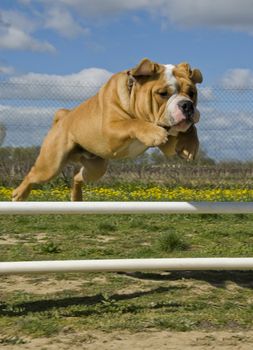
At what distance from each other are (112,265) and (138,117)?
4.34 feet

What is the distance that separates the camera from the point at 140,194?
1198cm

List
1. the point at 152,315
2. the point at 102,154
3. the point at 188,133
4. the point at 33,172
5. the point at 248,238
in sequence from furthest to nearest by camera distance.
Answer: the point at 248,238 → the point at 33,172 → the point at 102,154 → the point at 188,133 → the point at 152,315

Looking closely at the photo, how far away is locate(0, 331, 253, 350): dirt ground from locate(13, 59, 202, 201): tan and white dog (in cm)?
126

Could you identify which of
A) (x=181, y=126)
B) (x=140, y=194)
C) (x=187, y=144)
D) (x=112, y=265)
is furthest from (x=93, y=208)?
(x=140, y=194)

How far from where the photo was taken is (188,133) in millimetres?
4949

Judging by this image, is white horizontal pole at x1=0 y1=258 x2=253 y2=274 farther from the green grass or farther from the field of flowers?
the field of flowers

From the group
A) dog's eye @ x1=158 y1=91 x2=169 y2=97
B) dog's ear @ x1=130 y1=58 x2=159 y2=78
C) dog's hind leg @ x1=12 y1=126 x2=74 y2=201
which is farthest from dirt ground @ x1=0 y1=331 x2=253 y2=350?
dog's hind leg @ x1=12 y1=126 x2=74 y2=201

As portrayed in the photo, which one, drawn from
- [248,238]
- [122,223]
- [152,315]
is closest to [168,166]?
[122,223]

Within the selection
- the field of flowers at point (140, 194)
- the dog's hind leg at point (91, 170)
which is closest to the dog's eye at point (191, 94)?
the dog's hind leg at point (91, 170)

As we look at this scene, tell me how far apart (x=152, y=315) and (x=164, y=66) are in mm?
1850

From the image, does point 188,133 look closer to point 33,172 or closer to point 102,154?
point 102,154

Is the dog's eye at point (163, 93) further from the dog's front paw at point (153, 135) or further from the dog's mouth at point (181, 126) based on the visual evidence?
the dog's front paw at point (153, 135)

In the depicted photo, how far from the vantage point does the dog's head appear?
4.64m

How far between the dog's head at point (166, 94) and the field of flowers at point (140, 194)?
18.3 feet
